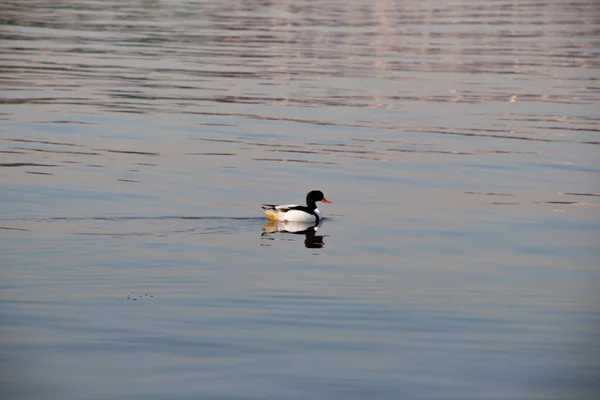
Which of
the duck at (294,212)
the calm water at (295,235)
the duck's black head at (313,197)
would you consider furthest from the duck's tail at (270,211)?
the duck's black head at (313,197)

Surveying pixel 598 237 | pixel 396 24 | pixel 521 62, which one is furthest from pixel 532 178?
pixel 396 24

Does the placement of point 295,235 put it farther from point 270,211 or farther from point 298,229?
point 270,211

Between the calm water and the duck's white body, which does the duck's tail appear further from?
the calm water

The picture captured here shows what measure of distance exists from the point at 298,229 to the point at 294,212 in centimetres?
33

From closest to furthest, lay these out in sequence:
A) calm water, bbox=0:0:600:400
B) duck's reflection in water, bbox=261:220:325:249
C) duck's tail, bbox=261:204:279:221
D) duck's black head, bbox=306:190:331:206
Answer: calm water, bbox=0:0:600:400 < duck's reflection in water, bbox=261:220:325:249 < duck's tail, bbox=261:204:279:221 < duck's black head, bbox=306:190:331:206

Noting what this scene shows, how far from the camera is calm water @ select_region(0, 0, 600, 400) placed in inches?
491

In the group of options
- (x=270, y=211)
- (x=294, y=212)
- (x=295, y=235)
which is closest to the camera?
(x=295, y=235)

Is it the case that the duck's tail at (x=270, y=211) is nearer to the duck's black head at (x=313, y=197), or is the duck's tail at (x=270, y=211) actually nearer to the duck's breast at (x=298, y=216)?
the duck's breast at (x=298, y=216)

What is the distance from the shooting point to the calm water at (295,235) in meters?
12.5

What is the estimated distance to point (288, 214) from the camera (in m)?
20.8

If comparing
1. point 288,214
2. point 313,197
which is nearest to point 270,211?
point 288,214

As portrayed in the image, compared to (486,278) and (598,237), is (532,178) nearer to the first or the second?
(598,237)

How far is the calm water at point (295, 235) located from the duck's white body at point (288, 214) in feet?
1.55

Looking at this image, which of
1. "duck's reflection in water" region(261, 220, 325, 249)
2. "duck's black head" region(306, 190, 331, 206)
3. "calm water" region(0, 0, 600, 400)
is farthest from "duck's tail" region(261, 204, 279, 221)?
"duck's black head" region(306, 190, 331, 206)
